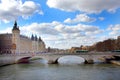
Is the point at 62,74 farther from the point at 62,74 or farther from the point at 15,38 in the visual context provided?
the point at 15,38

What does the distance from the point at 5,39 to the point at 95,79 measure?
84.6 metres

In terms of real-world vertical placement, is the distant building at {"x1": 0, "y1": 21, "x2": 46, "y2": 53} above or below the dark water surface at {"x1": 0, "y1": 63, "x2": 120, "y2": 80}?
above

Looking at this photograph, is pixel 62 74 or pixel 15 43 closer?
pixel 62 74

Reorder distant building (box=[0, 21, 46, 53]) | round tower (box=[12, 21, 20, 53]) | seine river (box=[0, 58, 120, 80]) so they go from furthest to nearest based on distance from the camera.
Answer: distant building (box=[0, 21, 46, 53])
round tower (box=[12, 21, 20, 53])
seine river (box=[0, 58, 120, 80])

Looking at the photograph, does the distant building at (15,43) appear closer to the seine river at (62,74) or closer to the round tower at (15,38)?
the round tower at (15,38)

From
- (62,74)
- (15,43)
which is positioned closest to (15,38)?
(15,43)

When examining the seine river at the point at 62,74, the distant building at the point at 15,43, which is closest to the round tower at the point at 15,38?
the distant building at the point at 15,43

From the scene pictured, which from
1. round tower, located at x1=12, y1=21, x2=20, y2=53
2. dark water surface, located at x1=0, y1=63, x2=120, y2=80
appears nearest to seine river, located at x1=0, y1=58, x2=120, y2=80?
dark water surface, located at x1=0, y1=63, x2=120, y2=80

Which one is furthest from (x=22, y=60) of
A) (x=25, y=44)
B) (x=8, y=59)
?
(x=25, y=44)

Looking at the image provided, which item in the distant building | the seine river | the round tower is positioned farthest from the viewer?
the distant building

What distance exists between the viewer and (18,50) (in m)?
103

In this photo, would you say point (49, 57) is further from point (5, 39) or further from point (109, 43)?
point (5, 39)

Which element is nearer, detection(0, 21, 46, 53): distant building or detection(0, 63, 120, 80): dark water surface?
detection(0, 63, 120, 80): dark water surface

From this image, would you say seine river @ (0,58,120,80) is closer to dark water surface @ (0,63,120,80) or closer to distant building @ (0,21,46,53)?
dark water surface @ (0,63,120,80)
